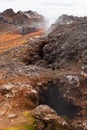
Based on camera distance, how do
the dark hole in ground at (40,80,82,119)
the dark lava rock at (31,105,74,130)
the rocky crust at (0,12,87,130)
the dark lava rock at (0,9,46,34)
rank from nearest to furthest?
the dark lava rock at (31,105,74,130), the rocky crust at (0,12,87,130), the dark hole in ground at (40,80,82,119), the dark lava rock at (0,9,46,34)

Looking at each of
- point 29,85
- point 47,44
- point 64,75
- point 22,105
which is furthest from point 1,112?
point 47,44

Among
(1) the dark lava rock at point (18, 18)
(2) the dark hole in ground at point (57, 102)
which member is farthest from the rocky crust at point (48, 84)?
(1) the dark lava rock at point (18, 18)

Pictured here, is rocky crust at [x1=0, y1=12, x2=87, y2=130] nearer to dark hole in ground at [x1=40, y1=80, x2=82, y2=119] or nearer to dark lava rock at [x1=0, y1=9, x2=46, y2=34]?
dark hole in ground at [x1=40, y1=80, x2=82, y2=119]

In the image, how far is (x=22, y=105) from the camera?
26.2 meters

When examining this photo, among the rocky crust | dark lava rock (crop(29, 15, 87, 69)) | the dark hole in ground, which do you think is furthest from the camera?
dark lava rock (crop(29, 15, 87, 69))

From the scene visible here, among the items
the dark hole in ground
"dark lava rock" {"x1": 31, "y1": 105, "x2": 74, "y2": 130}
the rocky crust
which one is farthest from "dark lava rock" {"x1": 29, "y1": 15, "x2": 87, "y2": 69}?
"dark lava rock" {"x1": 31, "y1": 105, "x2": 74, "y2": 130}

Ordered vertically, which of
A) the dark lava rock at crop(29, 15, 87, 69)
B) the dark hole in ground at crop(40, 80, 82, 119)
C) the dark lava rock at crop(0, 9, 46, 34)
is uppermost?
the dark lava rock at crop(29, 15, 87, 69)

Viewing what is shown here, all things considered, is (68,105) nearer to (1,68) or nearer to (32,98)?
(32,98)

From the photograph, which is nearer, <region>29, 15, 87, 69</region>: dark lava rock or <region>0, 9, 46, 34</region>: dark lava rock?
<region>29, 15, 87, 69</region>: dark lava rock

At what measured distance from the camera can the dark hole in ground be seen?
26.8 metres

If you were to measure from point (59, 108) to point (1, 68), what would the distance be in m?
6.59

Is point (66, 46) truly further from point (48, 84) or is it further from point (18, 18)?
point (18, 18)

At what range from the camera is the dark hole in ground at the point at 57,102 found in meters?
26.8

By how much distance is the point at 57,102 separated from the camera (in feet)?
90.4
